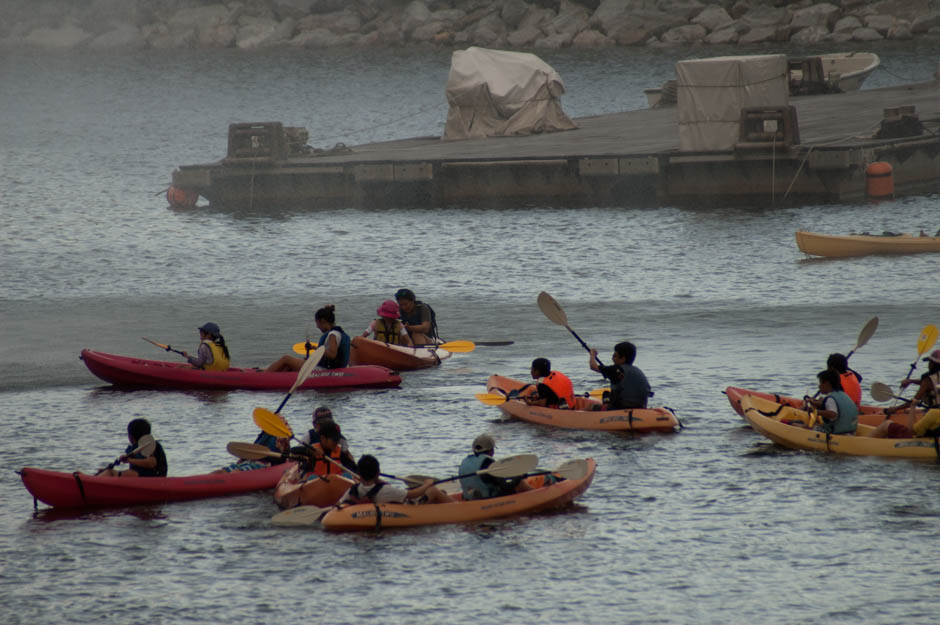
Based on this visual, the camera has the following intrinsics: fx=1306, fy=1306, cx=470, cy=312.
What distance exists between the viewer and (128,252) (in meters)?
45.6

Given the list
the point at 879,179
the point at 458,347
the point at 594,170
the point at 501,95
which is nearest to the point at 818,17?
the point at 501,95

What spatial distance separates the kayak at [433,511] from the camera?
1650cm

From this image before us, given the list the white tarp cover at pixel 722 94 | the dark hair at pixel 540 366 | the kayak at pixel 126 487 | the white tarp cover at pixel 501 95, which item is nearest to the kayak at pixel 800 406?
the dark hair at pixel 540 366

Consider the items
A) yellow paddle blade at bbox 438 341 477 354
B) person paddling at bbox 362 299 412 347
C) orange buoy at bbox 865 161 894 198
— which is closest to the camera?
person paddling at bbox 362 299 412 347

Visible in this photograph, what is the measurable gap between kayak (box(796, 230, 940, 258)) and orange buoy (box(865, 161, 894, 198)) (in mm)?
8237

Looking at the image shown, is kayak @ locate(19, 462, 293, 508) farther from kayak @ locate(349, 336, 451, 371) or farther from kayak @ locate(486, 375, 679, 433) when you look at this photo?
kayak @ locate(349, 336, 451, 371)

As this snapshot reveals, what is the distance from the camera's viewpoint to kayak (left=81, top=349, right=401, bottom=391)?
24.1 metres

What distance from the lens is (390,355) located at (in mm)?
25469

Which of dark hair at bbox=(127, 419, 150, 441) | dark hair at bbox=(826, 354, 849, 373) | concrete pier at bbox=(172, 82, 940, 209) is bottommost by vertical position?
dark hair at bbox=(127, 419, 150, 441)

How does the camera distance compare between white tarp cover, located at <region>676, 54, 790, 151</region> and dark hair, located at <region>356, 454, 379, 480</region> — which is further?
white tarp cover, located at <region>676, 54, 790, 151</region>

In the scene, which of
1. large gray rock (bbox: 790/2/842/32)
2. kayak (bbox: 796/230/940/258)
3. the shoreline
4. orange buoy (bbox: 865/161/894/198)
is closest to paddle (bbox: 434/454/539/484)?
A: kayak (bbox: 796/230/940/258)

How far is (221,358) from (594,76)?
93.8 meters

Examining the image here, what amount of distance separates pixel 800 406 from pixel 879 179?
85.4ft

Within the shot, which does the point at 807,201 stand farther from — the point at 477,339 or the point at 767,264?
the point at 477,339
